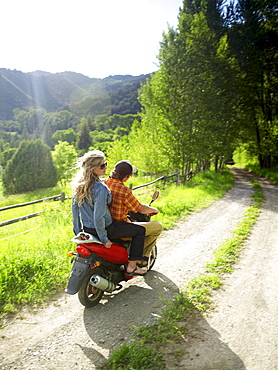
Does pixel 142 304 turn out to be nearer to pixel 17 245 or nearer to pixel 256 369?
pixel 256 369

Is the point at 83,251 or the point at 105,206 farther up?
the point at 105,206

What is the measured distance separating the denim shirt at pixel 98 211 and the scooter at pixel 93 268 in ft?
0.53

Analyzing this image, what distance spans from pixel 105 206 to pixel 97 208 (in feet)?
0.39

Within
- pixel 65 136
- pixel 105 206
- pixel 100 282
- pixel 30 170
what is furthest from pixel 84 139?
pixel 100 282

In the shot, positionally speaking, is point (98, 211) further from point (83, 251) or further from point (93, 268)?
point (93, 268)

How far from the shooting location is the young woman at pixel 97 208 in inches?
150

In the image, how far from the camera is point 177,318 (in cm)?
362

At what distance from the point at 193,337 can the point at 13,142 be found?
16389 centimetres

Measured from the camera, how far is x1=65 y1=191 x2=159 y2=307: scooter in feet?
12.2

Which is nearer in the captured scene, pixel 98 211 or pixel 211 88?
pixel 98 211

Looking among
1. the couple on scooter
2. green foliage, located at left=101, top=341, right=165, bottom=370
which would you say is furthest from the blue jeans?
green foliage, located at left=101, top=341, right=165, bottom=370

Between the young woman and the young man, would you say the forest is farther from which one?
the young woman

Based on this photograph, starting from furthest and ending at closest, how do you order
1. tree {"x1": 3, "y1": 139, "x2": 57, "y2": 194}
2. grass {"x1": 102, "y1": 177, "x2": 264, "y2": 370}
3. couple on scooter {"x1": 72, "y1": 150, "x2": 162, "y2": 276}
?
tree {"x1": 3, "y1": 139, "x2": 57, "y2": 194}
couple on scooter {"x1": 72, "y1": 150, "x2": 162, "y2": 276}
grass {"x1": 102, "y1": 177, "x2": 264, "y2": 370}

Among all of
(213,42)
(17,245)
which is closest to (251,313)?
(17,245)
